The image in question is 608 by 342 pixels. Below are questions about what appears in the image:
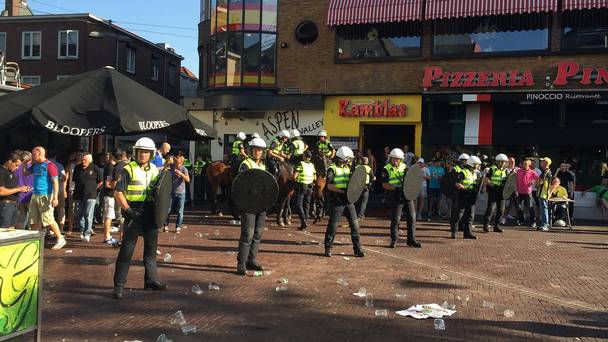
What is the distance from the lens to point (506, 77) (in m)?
17.6

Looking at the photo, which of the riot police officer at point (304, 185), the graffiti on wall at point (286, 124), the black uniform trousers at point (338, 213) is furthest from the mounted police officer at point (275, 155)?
the graffiti on wall at point (286, 124)

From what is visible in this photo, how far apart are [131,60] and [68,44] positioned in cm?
426

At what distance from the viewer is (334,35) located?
19.8m

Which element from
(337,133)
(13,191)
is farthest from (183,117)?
(337,133)

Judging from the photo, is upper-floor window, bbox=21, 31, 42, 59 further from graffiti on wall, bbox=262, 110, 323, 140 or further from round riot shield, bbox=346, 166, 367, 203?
round riot shield, bbox=346, 166, 367, 203

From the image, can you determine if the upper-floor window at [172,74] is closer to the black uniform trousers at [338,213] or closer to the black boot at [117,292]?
the black uniform trousers at [338,213]

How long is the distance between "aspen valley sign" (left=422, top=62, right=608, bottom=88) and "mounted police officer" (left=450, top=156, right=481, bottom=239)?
6.67m

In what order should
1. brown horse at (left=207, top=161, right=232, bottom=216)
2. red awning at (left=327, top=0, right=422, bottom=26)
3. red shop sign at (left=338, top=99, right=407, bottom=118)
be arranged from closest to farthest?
1. brown horse at (left=207, top=161, right=232, bottom=216)
2. red awning at (left=327, top=0, right=422, bottom=26)
3. red shop sign at (left=338, top=99, right=407, bottom=118)

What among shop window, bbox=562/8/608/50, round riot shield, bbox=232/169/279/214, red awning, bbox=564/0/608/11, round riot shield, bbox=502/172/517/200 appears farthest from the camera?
shop window, bbox=562/8/608/50

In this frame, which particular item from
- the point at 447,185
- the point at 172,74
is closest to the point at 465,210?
the point at 447,185

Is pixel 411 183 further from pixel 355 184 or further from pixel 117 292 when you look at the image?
pixel 117 292

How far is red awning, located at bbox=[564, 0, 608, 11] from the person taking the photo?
1622cm

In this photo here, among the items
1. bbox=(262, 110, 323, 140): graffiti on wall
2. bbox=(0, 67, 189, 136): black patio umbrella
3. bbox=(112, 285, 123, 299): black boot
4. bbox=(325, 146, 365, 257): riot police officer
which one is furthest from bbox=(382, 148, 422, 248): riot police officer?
bbox=(262, 110, 323, 140): graffiti on wall

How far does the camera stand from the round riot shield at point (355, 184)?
30.0 ft
